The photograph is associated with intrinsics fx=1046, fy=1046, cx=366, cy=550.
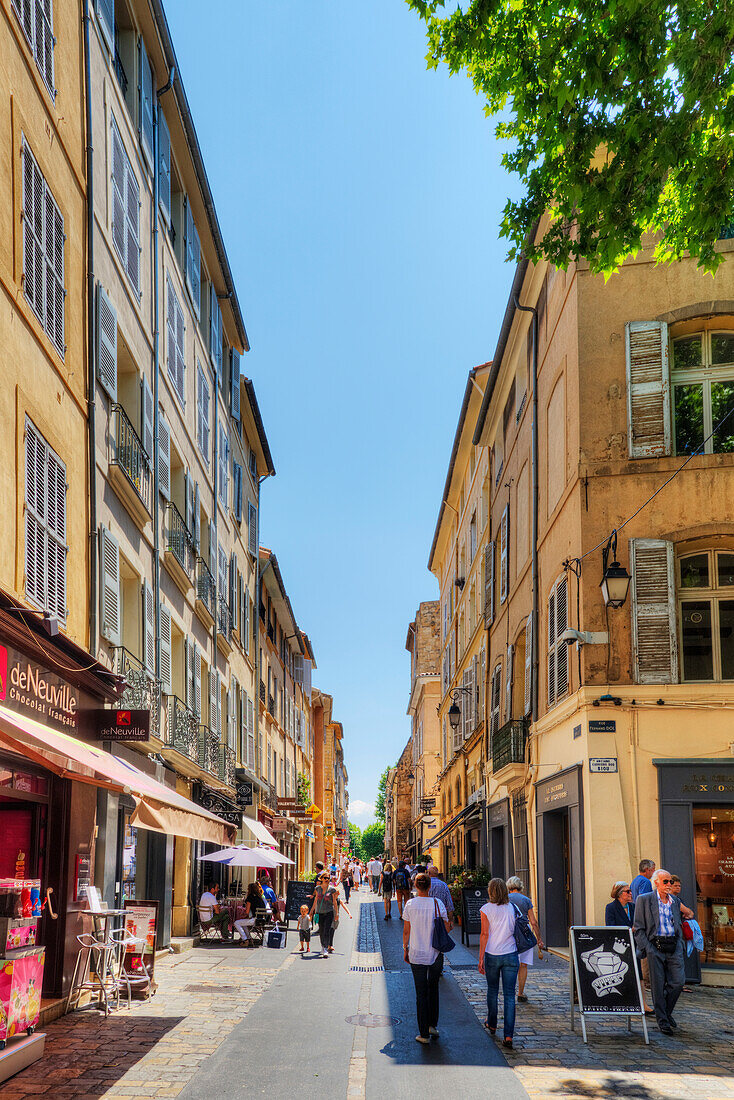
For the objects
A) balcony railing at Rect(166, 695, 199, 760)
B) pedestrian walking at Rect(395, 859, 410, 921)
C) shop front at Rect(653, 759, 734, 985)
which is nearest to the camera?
shop front at Rect(653, 759, 734, 985)

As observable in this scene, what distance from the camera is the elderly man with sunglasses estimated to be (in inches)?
398

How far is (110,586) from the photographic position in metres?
14.2

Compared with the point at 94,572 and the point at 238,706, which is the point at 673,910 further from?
the point at 238,706

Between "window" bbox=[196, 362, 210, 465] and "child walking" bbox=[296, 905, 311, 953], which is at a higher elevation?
"window" bbox=[196, 362, 210, 465]

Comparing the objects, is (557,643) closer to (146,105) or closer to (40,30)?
(146,105)

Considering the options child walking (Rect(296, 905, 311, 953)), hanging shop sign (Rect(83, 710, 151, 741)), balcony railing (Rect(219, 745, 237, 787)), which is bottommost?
child walking (Rect(296, 905, 311, 953))

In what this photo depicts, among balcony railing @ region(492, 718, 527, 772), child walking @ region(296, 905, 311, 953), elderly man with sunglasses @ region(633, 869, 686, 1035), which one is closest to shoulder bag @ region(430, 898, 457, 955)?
elderly man with sunglasses @ region(633, 869, 686, 1035)

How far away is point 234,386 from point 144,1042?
21.2 metres

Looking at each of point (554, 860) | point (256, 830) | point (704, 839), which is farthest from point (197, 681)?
point (704, 839)

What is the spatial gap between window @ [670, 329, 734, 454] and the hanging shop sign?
9098 millimetres

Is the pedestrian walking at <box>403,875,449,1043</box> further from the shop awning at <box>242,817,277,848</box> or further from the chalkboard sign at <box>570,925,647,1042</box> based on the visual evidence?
the shop awning at <box>242,817,277,848</box>

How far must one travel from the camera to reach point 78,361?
13.1 meters

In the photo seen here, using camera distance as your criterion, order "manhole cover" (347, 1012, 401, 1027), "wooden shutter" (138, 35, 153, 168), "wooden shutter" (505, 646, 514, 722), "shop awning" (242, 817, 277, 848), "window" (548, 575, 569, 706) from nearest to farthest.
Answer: "manhole cover" (347, 1012, 401, 1027) < "wooden shutter" (138, 35, 153, 168) < "window" (548, 575, 569, 706) < "wooden shutter" (505, 646, 514, 722) < "shop awning" (242, 817, 277, 848)

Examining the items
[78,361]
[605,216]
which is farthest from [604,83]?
[78,361]
